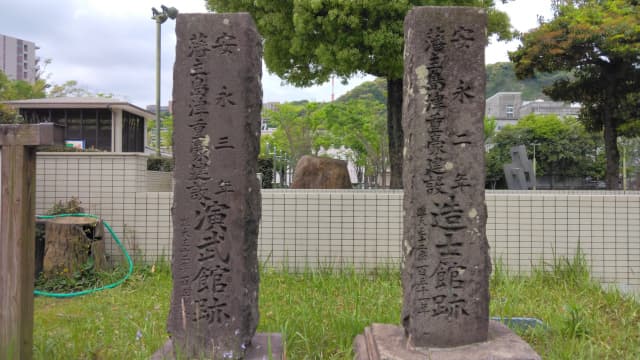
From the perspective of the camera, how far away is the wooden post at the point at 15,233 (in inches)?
123

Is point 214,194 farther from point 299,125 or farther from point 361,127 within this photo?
point 299,125

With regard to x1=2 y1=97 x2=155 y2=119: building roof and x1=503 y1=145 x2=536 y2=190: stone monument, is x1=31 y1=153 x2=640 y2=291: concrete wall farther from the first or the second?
x1=2 y1=97 x2=155 y2=119: building roof

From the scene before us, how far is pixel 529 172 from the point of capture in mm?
14688

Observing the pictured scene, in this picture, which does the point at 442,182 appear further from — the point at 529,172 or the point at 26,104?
the point at 26,104

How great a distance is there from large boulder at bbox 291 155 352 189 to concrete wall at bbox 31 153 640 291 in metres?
5.97

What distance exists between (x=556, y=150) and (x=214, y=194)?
32920 mm

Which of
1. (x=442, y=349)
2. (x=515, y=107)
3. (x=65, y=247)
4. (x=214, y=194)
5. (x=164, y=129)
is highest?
(x=515, y=107)

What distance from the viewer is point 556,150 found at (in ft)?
104

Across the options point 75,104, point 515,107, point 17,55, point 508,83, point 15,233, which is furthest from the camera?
point 508,83

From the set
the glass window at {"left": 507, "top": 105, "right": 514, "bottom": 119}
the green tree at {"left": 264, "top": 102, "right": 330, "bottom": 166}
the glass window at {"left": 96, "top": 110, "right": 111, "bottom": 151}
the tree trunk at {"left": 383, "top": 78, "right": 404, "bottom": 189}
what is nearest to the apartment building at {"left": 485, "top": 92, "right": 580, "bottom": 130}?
the glass window at {"left": 507, "top": 105, "right": 514, "bottom": 119}

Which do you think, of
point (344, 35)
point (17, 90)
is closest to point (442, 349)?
point (344, 35)

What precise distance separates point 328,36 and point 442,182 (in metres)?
8.47

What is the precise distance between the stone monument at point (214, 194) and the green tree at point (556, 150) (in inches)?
1140

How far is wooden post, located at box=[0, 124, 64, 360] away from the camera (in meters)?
3.13
